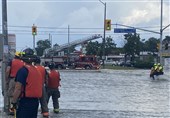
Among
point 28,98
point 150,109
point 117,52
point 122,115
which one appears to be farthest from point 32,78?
point 117,52

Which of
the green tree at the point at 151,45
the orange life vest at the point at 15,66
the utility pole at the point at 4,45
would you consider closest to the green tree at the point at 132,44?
the green tree at the point at 151,45

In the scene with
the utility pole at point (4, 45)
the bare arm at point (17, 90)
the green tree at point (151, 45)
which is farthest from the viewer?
the green tree at point (151, 45)

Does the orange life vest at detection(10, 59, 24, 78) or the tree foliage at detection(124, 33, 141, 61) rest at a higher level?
the tree foliage at detection(124, 33, 141, 61)

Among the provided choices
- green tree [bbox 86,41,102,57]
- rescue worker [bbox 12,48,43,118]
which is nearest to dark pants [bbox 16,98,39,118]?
rescue worker [bbox 12,48,43,118]

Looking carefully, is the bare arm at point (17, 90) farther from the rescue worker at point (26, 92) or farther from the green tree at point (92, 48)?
the green tree at point (92, 48)

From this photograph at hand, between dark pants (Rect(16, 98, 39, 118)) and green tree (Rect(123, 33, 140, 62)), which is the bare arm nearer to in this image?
dark pants (Rect(16, 98, 39, 118))

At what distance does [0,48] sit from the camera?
51.4ft

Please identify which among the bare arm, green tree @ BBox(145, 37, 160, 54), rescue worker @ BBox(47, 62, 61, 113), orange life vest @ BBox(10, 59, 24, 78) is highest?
green tree @ BBox(145, 37, 160, 54)

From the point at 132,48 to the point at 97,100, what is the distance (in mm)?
92279

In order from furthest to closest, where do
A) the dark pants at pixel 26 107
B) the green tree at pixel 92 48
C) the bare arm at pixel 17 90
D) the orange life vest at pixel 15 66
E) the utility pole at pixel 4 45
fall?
1. the green tree at pixel 92 48
2. the utility pole at pixel 4 45
3. the orange life vest at pixel 15 66
4. the dark pants at pixel 26 107
5. the bare arm at pixel 17 90

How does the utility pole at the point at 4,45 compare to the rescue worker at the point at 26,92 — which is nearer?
the rescue worker at the point at 26,92

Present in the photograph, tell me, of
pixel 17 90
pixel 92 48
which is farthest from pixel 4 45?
pixel 92 48

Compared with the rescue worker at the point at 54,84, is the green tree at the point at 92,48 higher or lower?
higher

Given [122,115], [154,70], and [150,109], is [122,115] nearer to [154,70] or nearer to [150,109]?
[150,109]
